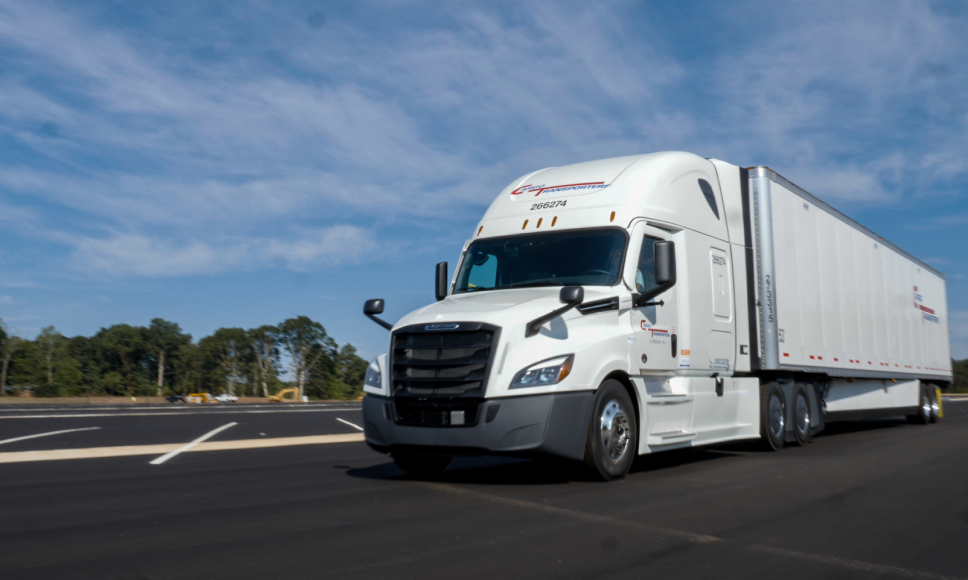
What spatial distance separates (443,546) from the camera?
203 inches

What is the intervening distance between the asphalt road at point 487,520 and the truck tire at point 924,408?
1073 cm

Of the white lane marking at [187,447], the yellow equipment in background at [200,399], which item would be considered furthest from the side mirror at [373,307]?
the yellow equipment in background at [200,399]

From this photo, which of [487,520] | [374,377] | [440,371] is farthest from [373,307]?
[487,520]

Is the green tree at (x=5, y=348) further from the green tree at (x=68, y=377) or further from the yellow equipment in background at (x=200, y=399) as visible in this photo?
the yellow equipment in background at (x=200, y=399)

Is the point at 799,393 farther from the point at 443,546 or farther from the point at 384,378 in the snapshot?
the point at 443,546

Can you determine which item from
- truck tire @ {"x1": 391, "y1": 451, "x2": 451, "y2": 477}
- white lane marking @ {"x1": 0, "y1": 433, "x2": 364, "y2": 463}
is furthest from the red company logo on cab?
white lane marking @ {"x1": 0, "y1": 433, "x2": 364, "y2": 463}

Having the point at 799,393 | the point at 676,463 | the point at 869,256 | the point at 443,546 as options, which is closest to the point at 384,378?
the point at 443,546

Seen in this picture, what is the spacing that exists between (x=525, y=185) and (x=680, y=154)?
2075 millimetres

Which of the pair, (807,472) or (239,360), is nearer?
(807,472)

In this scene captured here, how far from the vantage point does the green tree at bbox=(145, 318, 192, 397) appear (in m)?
148

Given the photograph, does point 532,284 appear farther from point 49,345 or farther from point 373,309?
point 49,345

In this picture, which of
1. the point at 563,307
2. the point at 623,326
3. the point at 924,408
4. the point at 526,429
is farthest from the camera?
the point at 924,408

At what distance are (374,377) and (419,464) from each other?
1186 mm

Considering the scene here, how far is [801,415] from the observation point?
523 inches
